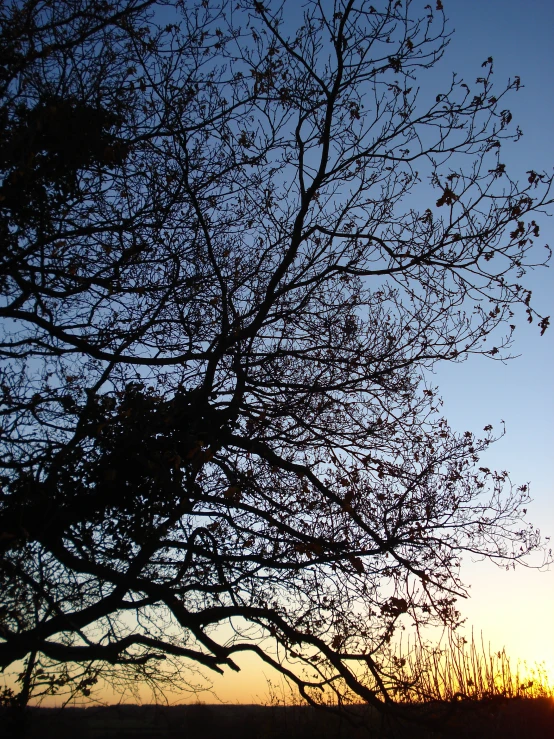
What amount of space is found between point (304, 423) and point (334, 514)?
118 cm

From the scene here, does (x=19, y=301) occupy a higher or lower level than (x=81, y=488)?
higher

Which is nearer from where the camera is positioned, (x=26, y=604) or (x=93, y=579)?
(x=26, y=604)

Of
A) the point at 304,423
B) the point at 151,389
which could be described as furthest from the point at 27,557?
the point at 304,423

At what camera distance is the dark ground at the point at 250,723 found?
560 centimetres

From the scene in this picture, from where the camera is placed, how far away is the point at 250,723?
25.7ft

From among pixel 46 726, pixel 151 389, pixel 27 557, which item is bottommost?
pixel 46 726

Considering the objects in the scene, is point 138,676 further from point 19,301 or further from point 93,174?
point 93,174

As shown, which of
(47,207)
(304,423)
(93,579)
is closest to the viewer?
(93,579)

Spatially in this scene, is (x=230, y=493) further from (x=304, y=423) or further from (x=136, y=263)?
(x=136, y=263)

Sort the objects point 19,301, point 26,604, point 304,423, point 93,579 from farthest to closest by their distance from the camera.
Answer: point 304,423 → point 19,301 → point 93,579 → point 26,604

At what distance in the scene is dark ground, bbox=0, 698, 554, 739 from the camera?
560cm

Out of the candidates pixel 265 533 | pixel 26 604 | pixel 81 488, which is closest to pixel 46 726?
pixel 26 604

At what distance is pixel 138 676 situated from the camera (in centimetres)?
586

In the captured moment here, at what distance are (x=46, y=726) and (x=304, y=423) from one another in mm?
3941
